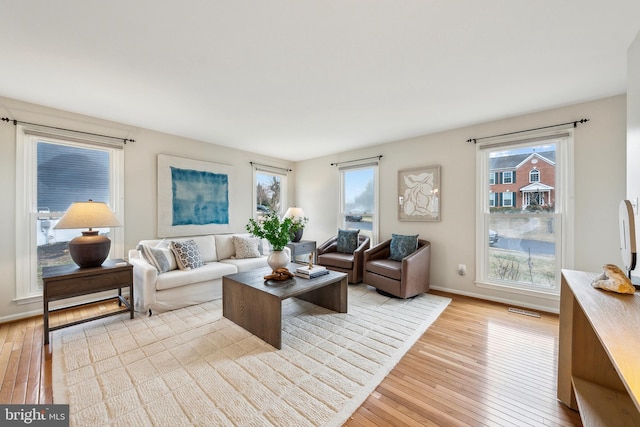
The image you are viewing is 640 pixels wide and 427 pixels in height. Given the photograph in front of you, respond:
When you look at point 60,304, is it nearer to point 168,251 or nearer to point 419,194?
point 168,251

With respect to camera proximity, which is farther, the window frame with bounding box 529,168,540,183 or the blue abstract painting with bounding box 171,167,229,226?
the blue abstract painting with bounding box 171,167,229,226

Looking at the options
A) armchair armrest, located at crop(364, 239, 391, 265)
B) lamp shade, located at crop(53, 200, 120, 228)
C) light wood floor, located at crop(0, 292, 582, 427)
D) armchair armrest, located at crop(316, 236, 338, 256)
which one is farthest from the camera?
armchair armrest, located at crop(316, 236, 338, 256)

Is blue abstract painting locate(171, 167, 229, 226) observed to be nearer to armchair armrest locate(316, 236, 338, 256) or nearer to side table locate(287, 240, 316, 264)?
side table locate(287, 240, 316, 264)

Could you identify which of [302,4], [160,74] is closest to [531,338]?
[302,4]

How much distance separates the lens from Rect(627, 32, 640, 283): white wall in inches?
64.4

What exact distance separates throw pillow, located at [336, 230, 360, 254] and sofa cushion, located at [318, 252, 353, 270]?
86 mm

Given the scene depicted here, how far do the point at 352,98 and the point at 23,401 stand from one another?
3386mm

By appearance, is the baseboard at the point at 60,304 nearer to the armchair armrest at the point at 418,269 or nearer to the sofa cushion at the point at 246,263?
the sofa cushion at the point at 246,263

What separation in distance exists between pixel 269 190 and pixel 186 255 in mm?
2358

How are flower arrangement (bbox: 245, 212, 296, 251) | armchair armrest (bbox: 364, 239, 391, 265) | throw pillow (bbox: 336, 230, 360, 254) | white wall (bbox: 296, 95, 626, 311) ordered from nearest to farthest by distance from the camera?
white wall (bbox: 296, 95, 626, 311)
flower arrangement (bbox: 245, 212, 296, 251)
armchair armrest (bbox: 364, 239, 391, 265)
throw pillow (bbox: 336, 230, 360, 254)

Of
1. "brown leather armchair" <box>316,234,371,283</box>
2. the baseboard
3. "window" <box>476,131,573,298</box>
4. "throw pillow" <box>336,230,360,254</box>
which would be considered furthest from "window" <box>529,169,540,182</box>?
the baseboard

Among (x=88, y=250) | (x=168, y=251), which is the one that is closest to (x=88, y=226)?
(x=88, y=250)

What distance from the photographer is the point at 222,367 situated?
1859mm

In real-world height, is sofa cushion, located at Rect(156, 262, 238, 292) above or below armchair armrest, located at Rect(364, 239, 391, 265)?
below
